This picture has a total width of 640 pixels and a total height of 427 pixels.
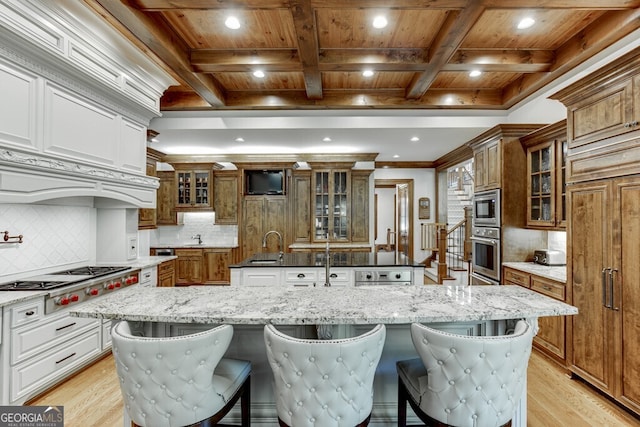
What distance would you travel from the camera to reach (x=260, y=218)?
628cm

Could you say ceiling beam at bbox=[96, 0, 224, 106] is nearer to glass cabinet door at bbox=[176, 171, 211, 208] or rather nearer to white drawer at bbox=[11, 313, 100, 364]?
white drawer at bbox=[11, 313, 100, 364]

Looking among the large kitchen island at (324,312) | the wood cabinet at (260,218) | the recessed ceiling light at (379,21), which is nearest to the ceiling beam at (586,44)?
the recessed ceiling light at (379,21)

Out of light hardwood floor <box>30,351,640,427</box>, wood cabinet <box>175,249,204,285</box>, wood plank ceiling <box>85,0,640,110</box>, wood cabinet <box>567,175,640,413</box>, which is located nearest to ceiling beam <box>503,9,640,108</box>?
wood plank ceiling <box>85,0,640,110</box>

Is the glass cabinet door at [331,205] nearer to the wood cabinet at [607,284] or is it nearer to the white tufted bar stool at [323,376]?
the wood cabinet at [607,284]

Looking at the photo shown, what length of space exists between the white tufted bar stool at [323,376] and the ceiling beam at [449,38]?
7.61 feet

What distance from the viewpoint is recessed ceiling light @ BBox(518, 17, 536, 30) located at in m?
2.53

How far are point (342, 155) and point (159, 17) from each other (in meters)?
3.96

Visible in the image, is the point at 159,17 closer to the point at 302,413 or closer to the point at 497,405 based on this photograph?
the point at 302,413

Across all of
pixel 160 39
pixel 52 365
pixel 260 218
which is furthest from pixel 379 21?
pixel 260 218

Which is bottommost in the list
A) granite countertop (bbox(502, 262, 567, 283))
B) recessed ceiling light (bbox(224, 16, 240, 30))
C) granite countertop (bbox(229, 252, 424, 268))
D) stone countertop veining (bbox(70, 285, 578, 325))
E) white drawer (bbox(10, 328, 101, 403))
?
white drawer (bbox(10, 328, 101, 403))

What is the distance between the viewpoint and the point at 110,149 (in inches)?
124

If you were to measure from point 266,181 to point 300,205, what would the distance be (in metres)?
0.84

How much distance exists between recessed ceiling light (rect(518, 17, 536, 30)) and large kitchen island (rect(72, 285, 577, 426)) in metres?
2.19

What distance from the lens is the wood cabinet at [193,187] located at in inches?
245
